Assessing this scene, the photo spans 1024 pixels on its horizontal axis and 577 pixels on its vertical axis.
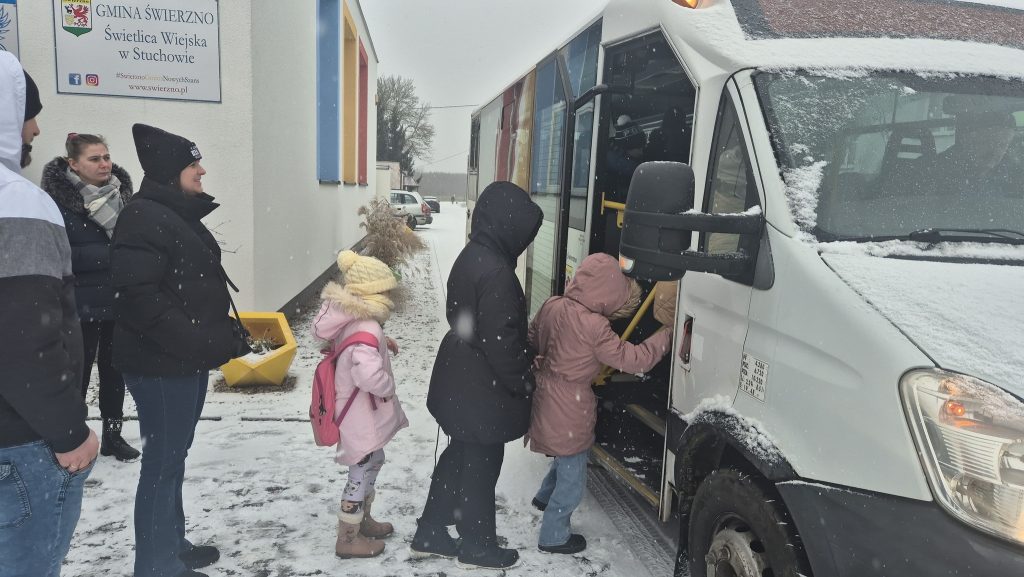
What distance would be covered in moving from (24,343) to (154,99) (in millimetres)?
5832

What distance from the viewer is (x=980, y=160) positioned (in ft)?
8.13

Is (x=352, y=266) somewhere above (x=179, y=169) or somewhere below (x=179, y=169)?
below

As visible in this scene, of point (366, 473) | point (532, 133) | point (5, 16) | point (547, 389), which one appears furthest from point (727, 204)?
point (5, 16)

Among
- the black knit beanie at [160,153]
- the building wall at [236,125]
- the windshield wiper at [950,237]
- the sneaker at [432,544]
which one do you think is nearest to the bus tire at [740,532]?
the windshield wiper at [950,237]

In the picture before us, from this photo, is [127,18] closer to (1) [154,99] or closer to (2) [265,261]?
(1) [154,99]

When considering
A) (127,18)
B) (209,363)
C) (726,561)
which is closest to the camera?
(726,561)

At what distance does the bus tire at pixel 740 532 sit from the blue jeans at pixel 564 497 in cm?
77

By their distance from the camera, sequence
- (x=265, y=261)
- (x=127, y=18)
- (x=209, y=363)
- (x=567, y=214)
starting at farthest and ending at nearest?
(x=265, y=261)
(x=127, y=18)
(x=567, y=214)
(x=209, y=363)

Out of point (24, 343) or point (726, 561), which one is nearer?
point (24, 343)

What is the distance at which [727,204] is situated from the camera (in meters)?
2.74

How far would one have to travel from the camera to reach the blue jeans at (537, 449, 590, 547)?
3.44 metres

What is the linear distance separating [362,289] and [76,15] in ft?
17.6

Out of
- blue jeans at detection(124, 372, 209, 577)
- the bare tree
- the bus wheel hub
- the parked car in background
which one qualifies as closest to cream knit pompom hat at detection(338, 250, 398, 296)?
blue jeans at detection(124, 372, 209, 577)

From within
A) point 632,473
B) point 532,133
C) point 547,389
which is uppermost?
point 532,133
